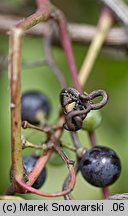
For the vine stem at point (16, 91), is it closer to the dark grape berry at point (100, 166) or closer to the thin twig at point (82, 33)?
the dark grape berry at point (100, 166)

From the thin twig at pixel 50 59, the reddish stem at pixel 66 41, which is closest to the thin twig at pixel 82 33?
the thin twig at pixel 50 59

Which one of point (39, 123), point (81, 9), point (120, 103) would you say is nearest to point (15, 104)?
point (39, 123)

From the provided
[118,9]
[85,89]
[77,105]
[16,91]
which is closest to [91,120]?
[77,105]

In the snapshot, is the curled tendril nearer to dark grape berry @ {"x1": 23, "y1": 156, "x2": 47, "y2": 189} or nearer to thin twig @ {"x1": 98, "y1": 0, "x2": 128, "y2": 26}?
dark grape berry @ {"x1": 23, "y1": 156, "x2": 47, "y2": 189}

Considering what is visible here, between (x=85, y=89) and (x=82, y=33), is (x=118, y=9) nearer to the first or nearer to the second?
(x=82, y=33)

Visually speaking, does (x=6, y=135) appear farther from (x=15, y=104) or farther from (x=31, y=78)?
(x=15, y=104)
